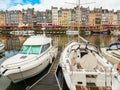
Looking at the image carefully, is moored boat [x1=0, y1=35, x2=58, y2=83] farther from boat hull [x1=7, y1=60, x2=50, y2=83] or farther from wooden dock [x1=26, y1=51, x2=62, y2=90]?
wooden dock [x1=26, y1=51, x2=62, y2=90]

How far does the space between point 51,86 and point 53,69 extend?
3.47m

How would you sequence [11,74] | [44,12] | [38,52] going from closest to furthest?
[11,74] → [38,52] → [44,12]

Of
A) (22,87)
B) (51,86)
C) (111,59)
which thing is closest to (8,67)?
(22,87)

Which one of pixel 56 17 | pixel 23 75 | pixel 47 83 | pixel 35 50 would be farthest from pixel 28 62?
pixel 56 17

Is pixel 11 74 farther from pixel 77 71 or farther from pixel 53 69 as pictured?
pixel 53 69

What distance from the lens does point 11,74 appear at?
422 inches

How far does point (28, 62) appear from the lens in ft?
39.3

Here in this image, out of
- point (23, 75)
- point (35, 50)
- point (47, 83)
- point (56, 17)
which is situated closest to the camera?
point (23, 75)

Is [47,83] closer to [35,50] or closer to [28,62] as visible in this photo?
[28,62]

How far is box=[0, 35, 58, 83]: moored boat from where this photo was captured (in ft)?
35.8

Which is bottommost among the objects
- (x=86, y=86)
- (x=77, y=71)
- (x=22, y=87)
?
(x=22, y=87)

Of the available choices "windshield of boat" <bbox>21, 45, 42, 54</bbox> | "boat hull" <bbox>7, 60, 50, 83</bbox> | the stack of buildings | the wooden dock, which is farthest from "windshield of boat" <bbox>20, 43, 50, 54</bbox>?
the stack of buildings

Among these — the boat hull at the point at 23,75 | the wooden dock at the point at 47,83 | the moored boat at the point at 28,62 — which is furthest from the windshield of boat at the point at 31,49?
the boat hull at the point at 23,75

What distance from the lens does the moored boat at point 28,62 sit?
10906 millimetres
